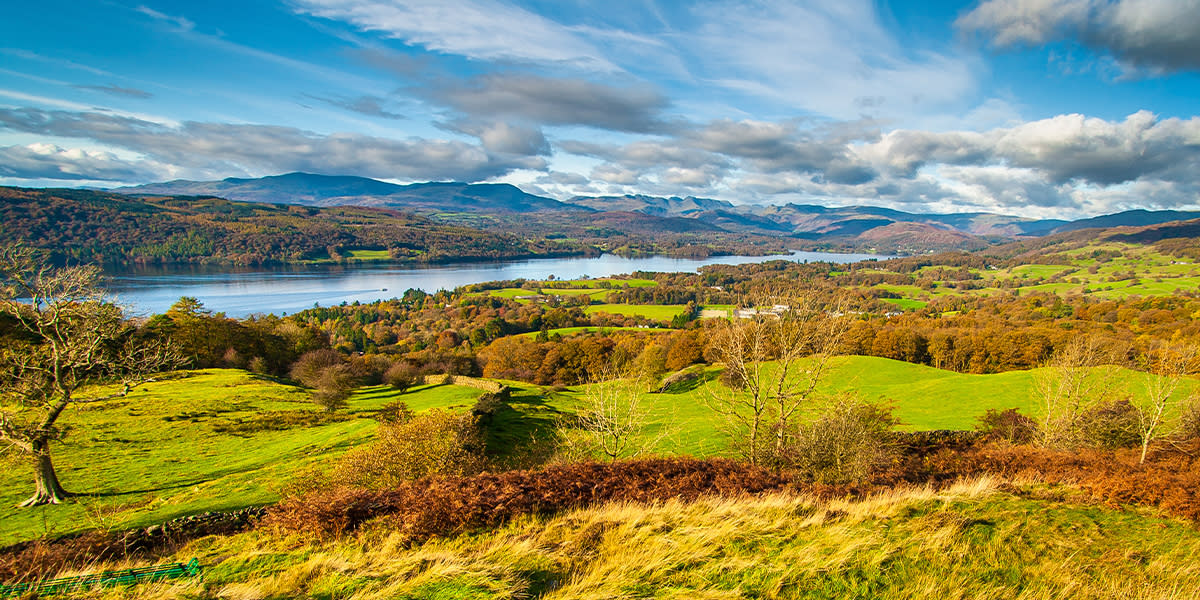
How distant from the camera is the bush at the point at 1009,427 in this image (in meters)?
20.7

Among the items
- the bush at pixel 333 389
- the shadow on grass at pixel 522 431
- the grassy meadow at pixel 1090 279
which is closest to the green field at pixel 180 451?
the bush at pixel 333 389

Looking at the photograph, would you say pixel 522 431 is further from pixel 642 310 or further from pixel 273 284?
pixel 273 284

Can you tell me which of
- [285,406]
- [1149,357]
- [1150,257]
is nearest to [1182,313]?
[1149,357]

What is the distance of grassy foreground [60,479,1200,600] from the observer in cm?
532

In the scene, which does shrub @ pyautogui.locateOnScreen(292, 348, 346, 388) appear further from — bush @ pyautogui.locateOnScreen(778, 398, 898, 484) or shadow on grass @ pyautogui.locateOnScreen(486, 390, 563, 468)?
bush @ pyautogui.locateOnScreen(778, 398, 898, 484)

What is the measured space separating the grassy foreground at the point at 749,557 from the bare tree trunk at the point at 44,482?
859cm

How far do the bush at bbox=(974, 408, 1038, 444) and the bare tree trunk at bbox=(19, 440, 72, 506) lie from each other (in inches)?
1281

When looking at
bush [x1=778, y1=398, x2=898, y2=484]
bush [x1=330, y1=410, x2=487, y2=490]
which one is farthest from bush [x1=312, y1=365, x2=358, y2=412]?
bush [x1=778, y1=398, x2=898, y2=484]

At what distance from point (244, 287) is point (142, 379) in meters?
151

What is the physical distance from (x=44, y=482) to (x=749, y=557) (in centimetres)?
1856

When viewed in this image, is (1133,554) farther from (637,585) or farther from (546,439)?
(546,439)

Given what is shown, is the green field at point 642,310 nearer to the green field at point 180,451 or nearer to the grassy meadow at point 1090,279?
the grassy meadow at point 1090,279

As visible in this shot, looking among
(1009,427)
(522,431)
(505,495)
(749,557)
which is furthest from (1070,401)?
(522,431)

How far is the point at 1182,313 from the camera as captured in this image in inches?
2532
